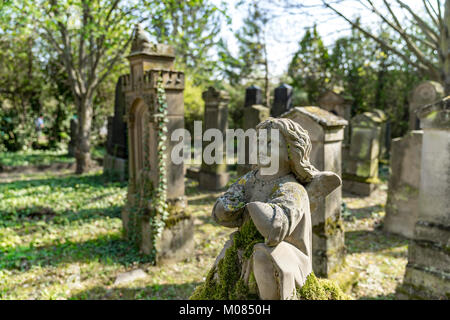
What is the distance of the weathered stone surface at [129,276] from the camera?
5.27 m

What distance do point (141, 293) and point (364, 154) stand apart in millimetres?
8048

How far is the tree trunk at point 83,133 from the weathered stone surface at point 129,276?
7.95 meters

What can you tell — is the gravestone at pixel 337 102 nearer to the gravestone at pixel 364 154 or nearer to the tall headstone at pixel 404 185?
the gravestone at pixel 364 154

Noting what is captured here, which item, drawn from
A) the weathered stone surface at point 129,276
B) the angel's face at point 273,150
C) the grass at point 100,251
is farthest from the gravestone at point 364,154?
the angel's face at point 273,150

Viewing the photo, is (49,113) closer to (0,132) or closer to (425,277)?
(0,132)

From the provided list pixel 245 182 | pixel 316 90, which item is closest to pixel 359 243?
pixel 245 182

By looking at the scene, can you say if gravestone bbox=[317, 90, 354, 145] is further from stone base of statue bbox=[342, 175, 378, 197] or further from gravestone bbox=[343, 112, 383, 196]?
stone base of statue bbox=[342, 175, 378, 197]

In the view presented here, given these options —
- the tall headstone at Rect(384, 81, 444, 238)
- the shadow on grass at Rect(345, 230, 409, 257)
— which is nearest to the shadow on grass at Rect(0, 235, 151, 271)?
the shadow on grass at Rect(345, 230, 409, 257)

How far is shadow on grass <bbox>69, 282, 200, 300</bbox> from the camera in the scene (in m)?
4.86

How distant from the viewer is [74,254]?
20.1ft

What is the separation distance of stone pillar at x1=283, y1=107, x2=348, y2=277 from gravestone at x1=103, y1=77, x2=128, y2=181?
733 cm

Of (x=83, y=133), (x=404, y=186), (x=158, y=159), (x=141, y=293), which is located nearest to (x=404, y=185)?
(x=404, y=186)

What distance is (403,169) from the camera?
7.17 meters

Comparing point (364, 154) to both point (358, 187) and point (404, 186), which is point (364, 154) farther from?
point (404, 186)
